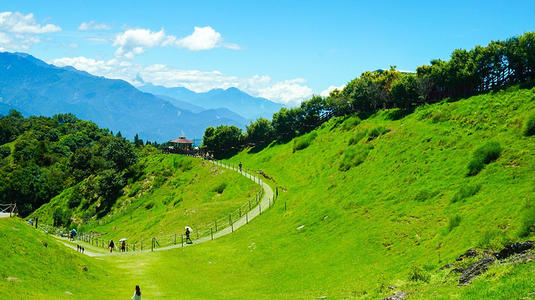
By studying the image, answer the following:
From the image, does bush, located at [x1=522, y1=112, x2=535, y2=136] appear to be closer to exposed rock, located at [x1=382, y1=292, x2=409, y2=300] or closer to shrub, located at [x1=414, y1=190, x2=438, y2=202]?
shrub, located at [x1=414, y1=190, x2=438, y2=202]

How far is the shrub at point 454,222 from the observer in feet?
88.8

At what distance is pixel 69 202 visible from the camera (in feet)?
352

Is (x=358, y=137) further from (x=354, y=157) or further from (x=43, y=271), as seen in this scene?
(x=43, y=271)

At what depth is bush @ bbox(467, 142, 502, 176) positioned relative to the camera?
113 feet

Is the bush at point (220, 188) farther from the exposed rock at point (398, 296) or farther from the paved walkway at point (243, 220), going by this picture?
the exposed rock at point (398, 296)

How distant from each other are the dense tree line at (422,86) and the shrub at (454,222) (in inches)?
1781

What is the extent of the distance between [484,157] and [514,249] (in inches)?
700

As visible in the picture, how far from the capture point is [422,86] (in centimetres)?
7538

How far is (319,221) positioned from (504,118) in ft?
83.6

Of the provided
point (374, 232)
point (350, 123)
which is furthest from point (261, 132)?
point (374, 232)

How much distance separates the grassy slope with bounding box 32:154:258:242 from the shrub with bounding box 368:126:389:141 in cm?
2313

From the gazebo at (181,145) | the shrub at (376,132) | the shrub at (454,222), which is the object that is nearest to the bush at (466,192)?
the shrub at (454,222)

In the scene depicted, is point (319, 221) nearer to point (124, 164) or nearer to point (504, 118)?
point (504, 118)

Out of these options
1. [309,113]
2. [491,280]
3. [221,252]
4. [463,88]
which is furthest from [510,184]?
[309,113]
